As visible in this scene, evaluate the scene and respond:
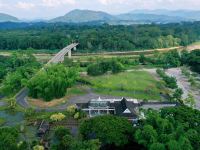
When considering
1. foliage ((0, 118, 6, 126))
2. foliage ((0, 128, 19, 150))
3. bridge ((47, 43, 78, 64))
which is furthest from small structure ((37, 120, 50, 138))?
bridge ((47, 43, 78, 64))

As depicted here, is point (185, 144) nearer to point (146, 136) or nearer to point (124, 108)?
point (146, 136)

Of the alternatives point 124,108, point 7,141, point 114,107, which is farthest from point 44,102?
point 7,141

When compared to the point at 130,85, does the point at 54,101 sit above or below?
below

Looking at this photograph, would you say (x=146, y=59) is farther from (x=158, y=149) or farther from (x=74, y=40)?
(x=158, y=149)

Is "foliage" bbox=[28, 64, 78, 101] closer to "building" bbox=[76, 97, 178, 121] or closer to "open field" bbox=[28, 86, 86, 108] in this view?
"open field" bbox=[28, 86, 86, 108]

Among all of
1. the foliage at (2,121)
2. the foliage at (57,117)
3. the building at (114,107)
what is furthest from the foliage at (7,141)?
the building at (114,107)

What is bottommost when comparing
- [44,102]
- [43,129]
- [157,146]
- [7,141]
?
[44,102]
